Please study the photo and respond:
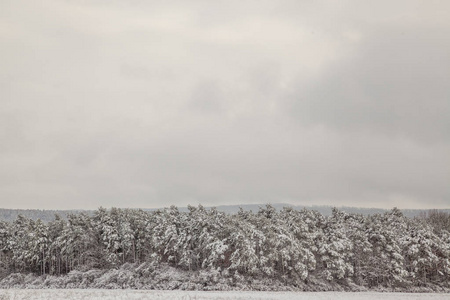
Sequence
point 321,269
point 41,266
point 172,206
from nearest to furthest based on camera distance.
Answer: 1. point 321,269
2. point 172,206
3. point 41,266

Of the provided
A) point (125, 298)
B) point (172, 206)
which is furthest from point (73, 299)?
point (172, 206)

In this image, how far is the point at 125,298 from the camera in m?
41.6

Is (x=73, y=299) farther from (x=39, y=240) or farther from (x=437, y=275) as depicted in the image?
(x=437, y=275)

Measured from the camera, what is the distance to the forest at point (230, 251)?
6888 centimetres

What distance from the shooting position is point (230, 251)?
72.3 meters

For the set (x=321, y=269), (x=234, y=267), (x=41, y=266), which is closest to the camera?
(x=234, y=267)

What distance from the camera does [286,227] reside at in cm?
7356

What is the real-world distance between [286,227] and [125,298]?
3754 centimetres

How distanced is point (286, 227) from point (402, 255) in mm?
21185

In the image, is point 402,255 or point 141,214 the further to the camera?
point 141,214

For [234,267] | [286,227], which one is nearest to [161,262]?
[234,267]

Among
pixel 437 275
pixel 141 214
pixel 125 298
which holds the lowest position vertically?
pixel 437 275

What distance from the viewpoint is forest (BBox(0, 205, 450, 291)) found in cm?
6888

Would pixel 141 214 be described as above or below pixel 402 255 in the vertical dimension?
above
